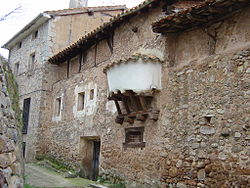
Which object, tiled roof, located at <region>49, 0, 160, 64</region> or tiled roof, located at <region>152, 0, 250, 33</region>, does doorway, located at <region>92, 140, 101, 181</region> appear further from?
tiled roof, located at <region>152, 0, 250, 33</region>

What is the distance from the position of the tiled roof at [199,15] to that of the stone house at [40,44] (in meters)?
7.96

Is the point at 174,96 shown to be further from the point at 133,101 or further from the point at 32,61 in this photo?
the point at 32,61

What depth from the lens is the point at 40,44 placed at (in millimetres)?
14438

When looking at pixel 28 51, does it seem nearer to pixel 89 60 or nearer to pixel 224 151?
pixel 89 60

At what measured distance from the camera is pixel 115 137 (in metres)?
8.86

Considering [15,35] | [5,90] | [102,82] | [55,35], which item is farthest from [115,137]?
[15,35]

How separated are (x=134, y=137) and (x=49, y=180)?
10.3 ft

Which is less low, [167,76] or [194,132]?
[167,76]

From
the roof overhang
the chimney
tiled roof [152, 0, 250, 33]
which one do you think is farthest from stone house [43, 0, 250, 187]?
the chimney

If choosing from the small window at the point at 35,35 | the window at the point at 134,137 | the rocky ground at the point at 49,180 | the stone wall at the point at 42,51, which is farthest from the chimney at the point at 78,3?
the window at the point at 134,137

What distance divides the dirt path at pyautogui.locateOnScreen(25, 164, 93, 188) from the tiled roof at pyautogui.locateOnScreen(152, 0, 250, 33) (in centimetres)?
480

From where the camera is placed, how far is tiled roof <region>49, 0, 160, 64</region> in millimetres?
8188

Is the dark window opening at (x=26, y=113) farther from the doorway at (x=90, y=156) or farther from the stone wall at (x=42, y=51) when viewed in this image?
the doorway at (x=90, y=156)

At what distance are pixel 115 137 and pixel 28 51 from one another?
847cm
